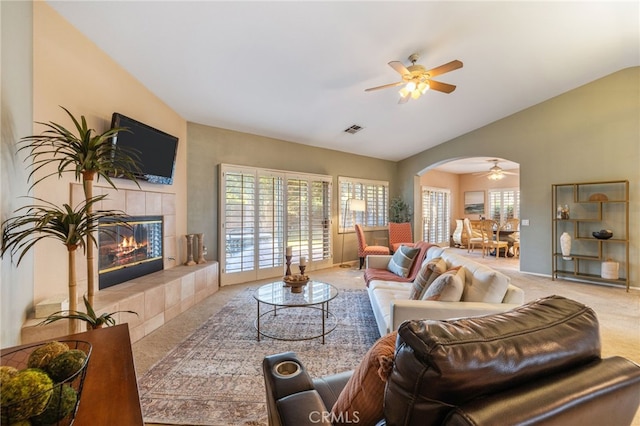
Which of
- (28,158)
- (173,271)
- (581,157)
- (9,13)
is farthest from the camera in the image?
(581,157)

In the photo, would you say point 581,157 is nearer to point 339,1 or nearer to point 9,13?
point 339,1

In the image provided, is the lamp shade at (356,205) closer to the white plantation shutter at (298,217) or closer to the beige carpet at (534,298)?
the white plantation shutter at (298,217)

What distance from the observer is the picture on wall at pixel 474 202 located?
983 centimetres

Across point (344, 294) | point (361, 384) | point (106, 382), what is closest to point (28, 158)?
point (106, 382)

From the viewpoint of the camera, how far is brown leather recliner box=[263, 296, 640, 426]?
613 mm

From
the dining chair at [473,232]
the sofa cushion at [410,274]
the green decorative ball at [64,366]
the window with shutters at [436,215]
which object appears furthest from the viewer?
the window with shutters at [436,215]

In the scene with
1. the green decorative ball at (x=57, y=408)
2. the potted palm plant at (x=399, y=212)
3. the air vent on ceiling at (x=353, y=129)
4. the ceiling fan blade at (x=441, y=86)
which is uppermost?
the air vent on ceiling at (x=353, y=129)

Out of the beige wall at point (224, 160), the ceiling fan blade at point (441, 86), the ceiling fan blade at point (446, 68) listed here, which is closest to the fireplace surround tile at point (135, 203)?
the beige wall at point (224, 160)

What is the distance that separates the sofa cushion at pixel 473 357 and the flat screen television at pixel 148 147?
3.00 meters

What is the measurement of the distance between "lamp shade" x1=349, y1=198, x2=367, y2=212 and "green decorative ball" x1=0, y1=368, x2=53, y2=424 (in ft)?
19.2

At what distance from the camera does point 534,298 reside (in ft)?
13.4

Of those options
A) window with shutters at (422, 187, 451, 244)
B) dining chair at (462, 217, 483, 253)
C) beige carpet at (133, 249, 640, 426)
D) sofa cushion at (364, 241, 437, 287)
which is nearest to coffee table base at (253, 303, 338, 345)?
sofa cushion at (364, 241, 437, 287)

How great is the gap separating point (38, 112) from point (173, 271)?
Answer: 2219 mm

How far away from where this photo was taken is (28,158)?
1.98 metres
